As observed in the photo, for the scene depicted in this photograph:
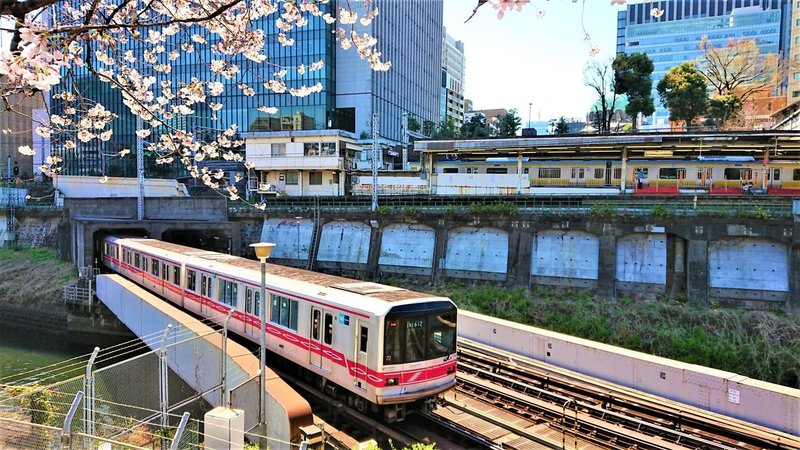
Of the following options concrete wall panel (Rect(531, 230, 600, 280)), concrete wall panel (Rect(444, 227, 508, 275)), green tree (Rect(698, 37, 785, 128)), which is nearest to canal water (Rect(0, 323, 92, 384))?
concrete wall panel (Rect(444, 227, 508, 275))

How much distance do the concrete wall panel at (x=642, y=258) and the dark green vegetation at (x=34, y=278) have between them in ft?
88.6

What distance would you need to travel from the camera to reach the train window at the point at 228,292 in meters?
13.8

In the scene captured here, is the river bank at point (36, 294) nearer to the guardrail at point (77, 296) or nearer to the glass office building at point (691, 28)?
the guardrail at point (77, 296)

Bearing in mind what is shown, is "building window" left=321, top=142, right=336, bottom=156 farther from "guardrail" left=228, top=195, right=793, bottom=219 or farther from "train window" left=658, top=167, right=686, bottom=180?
"train window" left=658, top=167, right=686, bottom=180

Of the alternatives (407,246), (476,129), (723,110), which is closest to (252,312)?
(407,246)

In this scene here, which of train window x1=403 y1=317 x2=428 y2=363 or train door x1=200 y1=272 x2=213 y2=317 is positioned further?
train door x1=200 y1=272 x2=213 y2=317

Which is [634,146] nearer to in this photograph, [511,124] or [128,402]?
[511,124]

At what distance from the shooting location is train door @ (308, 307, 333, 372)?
34.2ft

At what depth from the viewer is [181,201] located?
30.8 meters

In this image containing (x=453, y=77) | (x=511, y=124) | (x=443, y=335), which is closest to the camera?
(x=443, y=335)

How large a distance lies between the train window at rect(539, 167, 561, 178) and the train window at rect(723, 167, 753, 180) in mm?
9790

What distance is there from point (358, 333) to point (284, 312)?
2.88 meters

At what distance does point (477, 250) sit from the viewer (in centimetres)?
2645

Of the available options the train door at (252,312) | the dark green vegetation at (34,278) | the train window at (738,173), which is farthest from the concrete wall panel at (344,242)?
the train window at (738,173)
